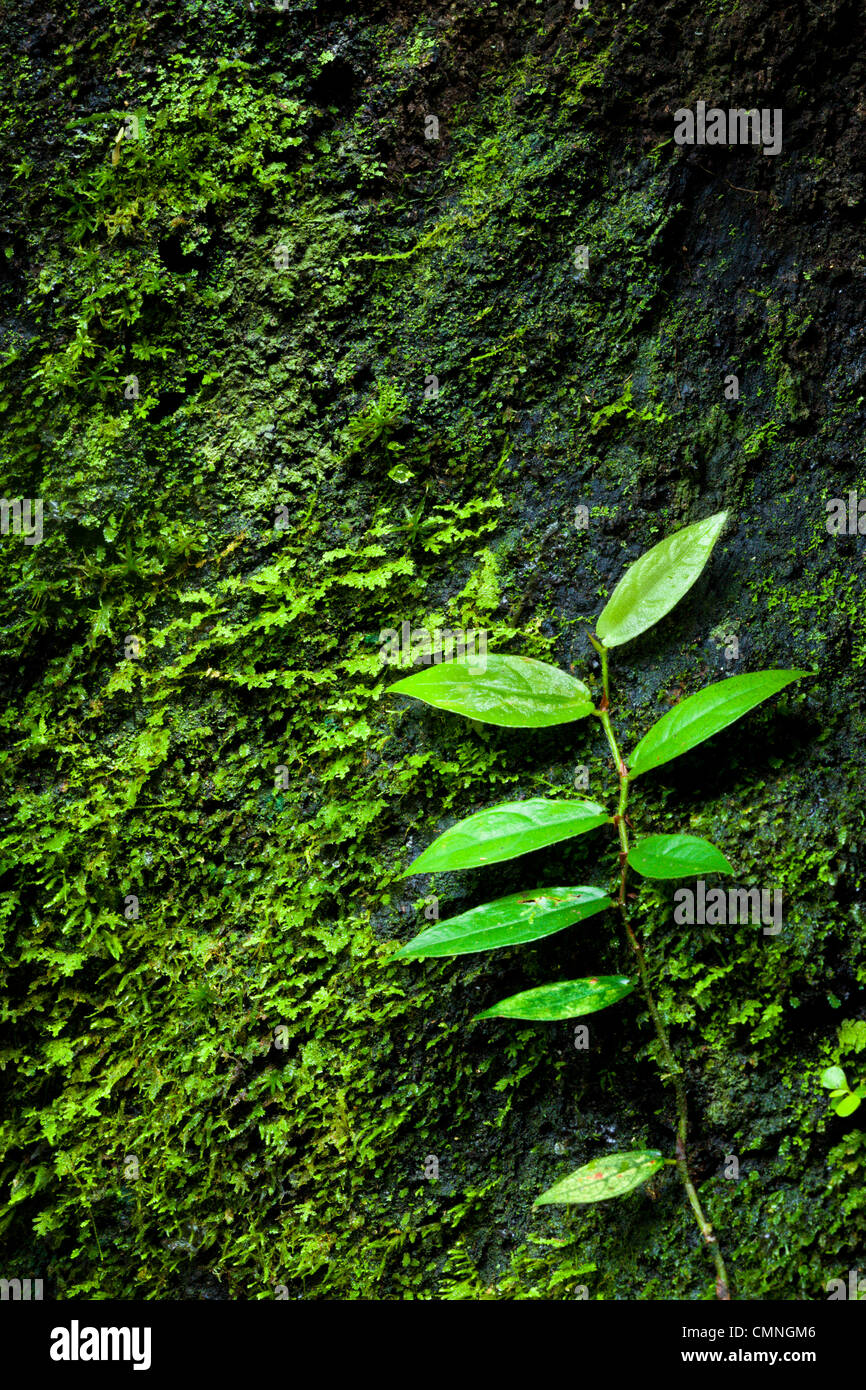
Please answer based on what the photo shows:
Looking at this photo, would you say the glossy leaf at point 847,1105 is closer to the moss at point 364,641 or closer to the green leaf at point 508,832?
the moss at point 364,641

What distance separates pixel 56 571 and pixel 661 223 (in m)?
1.36

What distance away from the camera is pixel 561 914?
50.4 inches

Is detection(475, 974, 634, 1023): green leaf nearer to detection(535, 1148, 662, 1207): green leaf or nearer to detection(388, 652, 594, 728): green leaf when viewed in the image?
detection(535, 1148, 662, 1207): green leaf

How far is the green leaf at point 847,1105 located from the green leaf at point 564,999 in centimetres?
34

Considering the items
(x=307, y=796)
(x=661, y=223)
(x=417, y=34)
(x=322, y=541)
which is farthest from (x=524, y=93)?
(x=307, y=796)

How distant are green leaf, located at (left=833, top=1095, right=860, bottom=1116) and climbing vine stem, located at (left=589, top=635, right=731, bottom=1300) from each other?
0.22m

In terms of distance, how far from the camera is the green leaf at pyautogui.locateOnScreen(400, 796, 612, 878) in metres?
1.27

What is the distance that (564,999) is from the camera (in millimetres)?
1263

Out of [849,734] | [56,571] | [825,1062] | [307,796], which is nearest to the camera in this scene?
[825,1062]

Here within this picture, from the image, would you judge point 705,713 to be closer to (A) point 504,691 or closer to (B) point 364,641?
(A) point 504,691

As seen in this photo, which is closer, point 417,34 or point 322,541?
point 322,541

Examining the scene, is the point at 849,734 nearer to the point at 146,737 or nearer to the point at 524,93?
the point at 146,737

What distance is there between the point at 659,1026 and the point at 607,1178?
0.23 metres

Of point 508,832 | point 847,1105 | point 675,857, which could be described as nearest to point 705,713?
point 675,857
